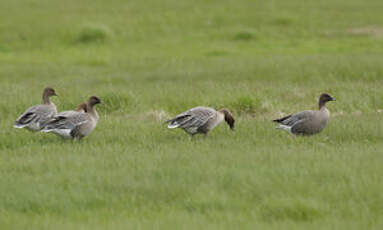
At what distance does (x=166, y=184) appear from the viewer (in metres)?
8.48

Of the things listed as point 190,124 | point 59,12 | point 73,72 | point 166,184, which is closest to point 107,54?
point 73,72

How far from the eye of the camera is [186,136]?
1220 centimetres

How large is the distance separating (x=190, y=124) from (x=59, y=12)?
25882 millimetres

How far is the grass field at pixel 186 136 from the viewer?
25.4ft

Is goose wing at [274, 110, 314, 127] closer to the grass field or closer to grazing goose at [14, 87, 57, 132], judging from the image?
the grass field

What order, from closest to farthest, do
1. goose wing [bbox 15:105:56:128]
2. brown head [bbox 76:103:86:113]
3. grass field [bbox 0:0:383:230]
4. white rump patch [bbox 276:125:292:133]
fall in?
grass field [bbox 0:0:383:230] → white rump patch [bbox 276:125:292:133] → goose wing [bbox 15:105:56:128] → brown head [bbox 76:103:86:113]

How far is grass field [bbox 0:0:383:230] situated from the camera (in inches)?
305

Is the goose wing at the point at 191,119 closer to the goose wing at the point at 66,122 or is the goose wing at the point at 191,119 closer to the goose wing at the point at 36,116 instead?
the goose wing at the point at 66,122

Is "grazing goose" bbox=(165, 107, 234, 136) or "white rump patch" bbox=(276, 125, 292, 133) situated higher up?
"grazing goose" bbox=(165, 107, 234, 136)

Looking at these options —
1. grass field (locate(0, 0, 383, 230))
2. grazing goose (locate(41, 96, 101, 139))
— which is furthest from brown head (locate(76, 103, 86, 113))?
grazing goose (locate(41, 96, 101, 139))

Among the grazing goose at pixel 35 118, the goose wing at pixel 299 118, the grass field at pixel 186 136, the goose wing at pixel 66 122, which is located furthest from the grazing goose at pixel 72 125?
the goose wing at pixel 299 118

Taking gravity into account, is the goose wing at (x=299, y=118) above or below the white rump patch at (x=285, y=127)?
above

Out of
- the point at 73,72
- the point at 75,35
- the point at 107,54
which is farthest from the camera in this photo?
the point at 75,35

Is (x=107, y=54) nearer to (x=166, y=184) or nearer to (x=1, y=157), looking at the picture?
(x=1, y=157)
